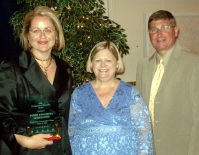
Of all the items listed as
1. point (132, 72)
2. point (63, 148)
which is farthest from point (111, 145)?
point (132, 72)

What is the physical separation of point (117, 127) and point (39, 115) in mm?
600

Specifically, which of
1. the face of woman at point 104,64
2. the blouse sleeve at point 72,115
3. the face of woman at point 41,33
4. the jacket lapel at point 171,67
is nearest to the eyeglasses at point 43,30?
the face of woman at point 41,33

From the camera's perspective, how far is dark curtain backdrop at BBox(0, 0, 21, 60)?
419 centimetres

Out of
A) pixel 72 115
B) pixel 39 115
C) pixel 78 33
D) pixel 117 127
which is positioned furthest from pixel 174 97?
pixel 78 33

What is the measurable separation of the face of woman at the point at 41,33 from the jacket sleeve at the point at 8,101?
28 cm

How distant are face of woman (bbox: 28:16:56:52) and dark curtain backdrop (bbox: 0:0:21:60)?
7.15ft

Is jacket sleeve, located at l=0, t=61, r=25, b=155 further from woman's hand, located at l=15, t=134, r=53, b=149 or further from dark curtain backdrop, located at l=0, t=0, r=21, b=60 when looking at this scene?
dark curtain backdrop, located at l=0, t=0, r=21, b=60

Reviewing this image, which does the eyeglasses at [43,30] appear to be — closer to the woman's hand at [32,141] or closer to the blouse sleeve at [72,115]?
the blouse sleeve at [72,115]

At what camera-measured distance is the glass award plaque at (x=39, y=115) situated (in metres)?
1.98

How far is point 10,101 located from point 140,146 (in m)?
1.06

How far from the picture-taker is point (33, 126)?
2004 mm

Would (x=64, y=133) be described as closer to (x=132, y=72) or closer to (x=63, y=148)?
(x=63, y=148)

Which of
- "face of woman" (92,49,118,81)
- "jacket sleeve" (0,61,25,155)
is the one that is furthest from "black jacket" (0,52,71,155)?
"face of woman" (92,49,118,81)

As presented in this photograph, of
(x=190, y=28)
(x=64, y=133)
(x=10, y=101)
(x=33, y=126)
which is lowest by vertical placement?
(x=64, y=133)
